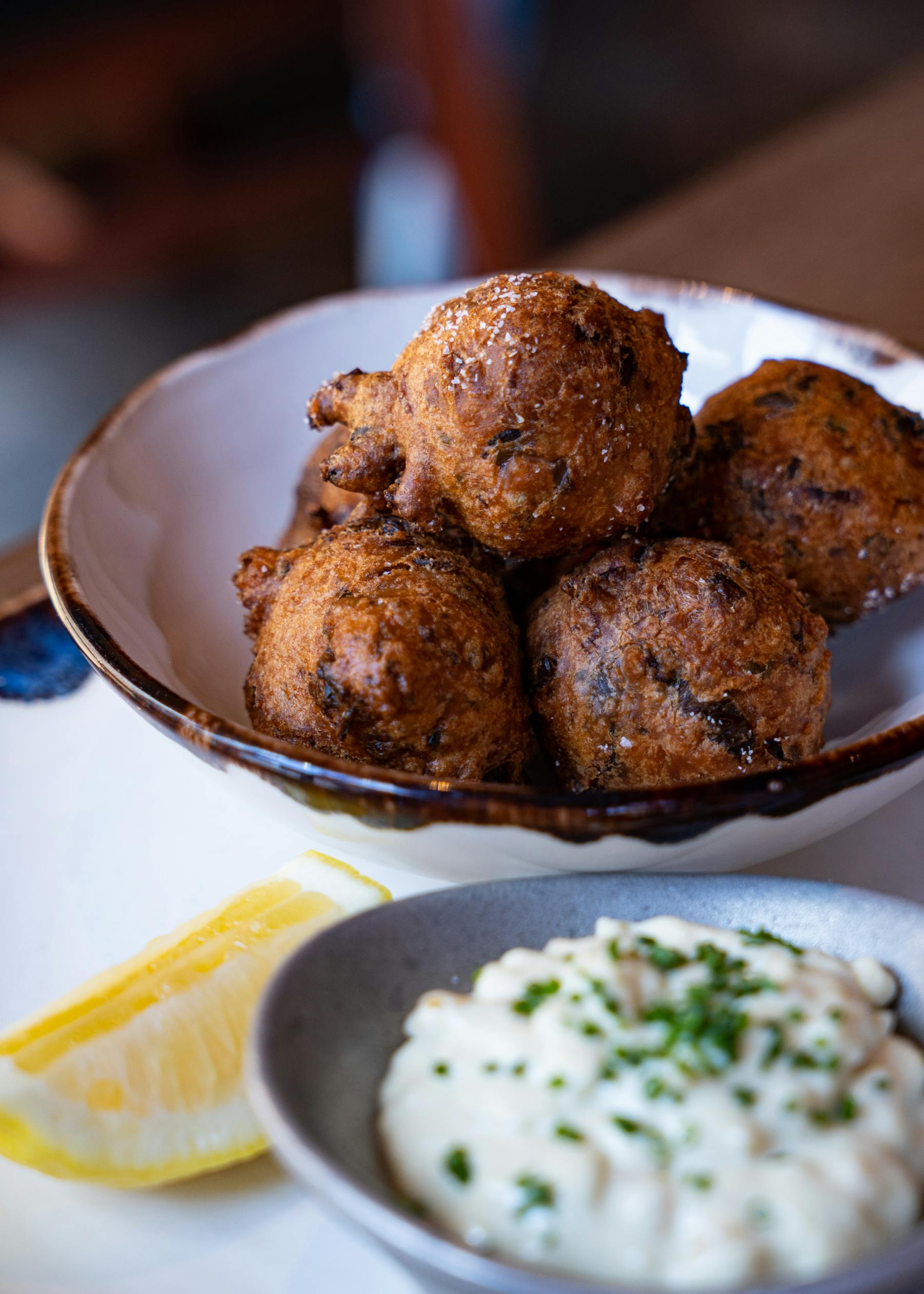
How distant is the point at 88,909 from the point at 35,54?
4.17 m

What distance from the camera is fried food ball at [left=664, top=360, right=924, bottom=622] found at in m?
1.56

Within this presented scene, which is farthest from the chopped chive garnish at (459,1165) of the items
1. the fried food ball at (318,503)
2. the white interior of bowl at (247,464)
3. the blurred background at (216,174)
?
the blurred background at (216,174)

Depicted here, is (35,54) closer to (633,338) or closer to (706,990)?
(633,338)

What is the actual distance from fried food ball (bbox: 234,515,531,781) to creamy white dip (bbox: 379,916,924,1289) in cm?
28

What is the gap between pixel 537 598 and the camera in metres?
1.51

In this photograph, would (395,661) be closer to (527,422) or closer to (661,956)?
(527,422)

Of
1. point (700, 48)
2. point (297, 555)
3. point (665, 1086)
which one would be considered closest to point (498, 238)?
point (700, 48)

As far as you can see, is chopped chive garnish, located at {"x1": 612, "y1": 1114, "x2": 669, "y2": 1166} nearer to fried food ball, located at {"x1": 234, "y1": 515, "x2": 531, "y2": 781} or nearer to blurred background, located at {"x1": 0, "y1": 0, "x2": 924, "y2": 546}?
fried food ball, located at {"x1": 234, "y1": 515, "x2": 531, "y2": 781}

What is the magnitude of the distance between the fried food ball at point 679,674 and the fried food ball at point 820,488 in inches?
7.7

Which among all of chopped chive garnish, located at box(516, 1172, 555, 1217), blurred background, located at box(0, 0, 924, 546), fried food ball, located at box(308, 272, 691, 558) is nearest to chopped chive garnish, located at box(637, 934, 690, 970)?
chopped chive garnish, located at box(516, 1172, 555, 1217)

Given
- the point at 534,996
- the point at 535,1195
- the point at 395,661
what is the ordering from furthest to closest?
the point at 395,661 → the point at 534,996 → the point at 535,1195

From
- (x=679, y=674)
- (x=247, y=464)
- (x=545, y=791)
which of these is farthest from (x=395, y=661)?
(x=247, y=464)

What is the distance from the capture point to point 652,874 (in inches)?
48.2

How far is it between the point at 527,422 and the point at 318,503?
49 centimetres
